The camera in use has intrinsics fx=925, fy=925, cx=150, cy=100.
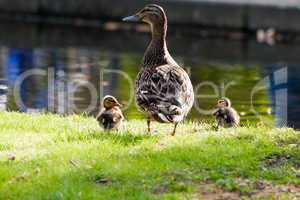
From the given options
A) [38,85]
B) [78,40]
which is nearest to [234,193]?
[38,85]

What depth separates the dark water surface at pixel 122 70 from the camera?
17.5m

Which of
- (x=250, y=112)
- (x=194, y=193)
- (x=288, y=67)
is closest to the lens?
(x=194, y=193)

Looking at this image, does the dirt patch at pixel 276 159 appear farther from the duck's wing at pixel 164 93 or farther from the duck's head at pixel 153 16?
the duck's head at pixel 153 16

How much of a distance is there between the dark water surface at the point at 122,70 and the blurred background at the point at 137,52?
0.03 metres

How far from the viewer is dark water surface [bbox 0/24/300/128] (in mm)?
17484

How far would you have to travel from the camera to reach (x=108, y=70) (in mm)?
23000

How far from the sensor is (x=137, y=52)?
26.8 meters

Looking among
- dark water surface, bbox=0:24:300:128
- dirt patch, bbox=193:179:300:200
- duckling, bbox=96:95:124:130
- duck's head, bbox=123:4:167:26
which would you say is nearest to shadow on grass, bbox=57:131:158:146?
duckling, bbox=96:95:124:130

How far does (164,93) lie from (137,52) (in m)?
16.9

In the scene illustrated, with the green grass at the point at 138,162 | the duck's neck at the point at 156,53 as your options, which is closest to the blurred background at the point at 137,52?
the duck's neck at the point at 156,53

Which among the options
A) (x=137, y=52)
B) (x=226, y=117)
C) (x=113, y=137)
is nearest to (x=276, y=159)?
(x=113, y=137)

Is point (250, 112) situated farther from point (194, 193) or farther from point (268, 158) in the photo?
point (194, 193)

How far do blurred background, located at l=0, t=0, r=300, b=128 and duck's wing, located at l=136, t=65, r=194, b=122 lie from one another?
4.92m

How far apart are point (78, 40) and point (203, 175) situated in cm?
2129
